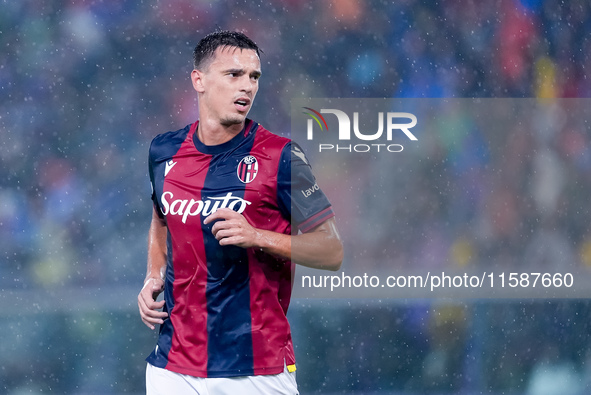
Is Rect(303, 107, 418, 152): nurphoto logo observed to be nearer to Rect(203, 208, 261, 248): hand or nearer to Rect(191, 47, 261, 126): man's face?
Rect(191, 47, 261, 126): man's face

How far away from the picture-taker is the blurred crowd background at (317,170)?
426cm

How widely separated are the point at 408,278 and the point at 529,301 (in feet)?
2.74

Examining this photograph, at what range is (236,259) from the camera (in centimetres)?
216

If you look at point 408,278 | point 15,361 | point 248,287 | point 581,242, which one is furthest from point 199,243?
point 581,242

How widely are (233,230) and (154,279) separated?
19.2 inches

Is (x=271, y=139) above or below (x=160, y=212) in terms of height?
above

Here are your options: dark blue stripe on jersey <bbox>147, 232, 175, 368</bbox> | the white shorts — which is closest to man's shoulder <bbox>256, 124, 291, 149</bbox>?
dark blue stripe on jersey <bbox>147, 232, 175, 368</bbox>

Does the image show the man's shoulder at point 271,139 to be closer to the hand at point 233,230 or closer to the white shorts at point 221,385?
the hand at point 233,230

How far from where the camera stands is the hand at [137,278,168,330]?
7.26ft

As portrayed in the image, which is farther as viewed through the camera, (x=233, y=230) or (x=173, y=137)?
(x=173, y=137)

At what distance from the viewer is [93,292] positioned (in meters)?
4.34

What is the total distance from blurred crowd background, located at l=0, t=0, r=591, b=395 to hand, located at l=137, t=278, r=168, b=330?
2.02 meters

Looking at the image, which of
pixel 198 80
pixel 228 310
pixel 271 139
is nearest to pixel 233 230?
pixel 228 310

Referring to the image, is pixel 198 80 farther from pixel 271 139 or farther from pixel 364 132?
pixel 364 132
